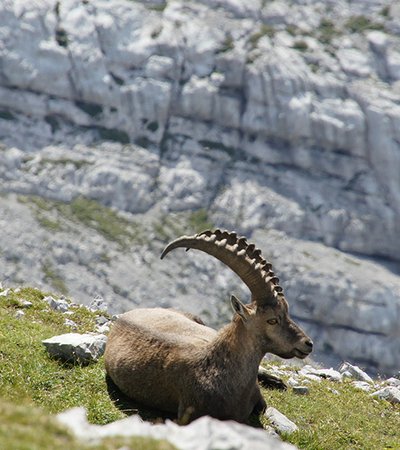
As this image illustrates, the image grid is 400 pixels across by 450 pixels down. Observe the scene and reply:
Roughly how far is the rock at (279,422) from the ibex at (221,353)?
248 millimetres

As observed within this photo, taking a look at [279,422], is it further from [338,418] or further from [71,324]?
[71,324]

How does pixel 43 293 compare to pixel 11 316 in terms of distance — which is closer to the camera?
pixel 11 316

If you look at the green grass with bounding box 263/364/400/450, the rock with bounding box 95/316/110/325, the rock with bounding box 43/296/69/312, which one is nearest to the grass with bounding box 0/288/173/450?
the rock with bounding box 95/316/110/325

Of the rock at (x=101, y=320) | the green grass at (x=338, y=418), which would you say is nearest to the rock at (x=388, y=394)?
the green grass at (x=338, y=418)

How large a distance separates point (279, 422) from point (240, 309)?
9.32ft

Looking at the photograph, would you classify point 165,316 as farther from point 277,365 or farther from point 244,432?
point 244,432

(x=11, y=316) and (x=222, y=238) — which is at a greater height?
(x=222, y=238)

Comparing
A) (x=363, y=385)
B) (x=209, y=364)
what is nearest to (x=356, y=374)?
(x=363, y=385)

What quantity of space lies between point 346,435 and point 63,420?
8.40 meters

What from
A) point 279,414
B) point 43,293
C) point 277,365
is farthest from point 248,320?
point 43,293

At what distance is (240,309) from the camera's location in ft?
40.5

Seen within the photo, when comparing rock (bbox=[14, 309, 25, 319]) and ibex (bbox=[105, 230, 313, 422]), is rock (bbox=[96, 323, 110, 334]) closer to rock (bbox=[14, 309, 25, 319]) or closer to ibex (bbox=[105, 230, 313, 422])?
rock (bbox=[14, 309, 25, 319])

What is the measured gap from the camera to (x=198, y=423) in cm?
678

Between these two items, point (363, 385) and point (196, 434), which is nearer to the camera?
point (196, 434)
